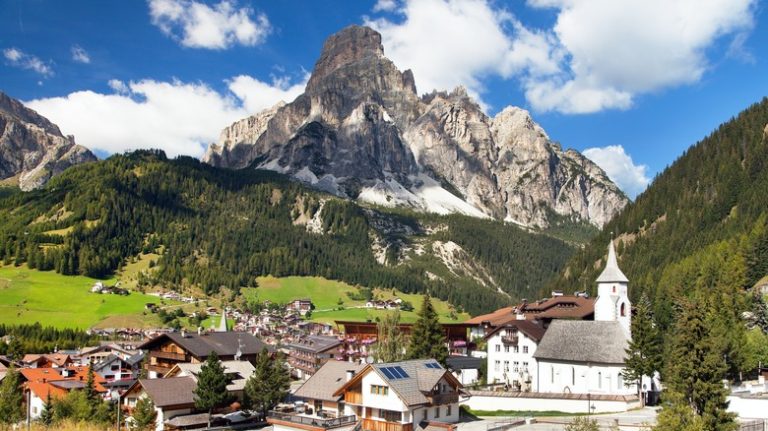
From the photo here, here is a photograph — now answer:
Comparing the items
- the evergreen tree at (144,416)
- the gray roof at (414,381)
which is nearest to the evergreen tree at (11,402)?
the evergreen tree at (144,416)

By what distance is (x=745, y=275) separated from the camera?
418ft

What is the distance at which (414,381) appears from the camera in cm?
6819

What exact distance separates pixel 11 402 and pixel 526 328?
6048 cm

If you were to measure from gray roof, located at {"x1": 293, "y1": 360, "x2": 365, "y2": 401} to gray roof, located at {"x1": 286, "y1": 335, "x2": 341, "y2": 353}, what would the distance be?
50.8m

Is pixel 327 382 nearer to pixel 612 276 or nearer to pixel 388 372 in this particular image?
pixel 388 372

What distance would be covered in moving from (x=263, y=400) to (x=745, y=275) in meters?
Result: 88.3

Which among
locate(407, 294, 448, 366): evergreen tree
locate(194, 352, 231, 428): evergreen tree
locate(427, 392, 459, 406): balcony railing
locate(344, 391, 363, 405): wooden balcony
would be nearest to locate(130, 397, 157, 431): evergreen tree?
locate(194, 352, 231, 428): evergreen tree

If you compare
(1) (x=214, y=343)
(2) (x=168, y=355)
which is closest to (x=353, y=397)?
(1) (x=214, y=343)

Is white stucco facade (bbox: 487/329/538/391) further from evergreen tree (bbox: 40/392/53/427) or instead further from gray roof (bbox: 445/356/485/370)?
evergreen tree (bbox: 40/392/53/427)

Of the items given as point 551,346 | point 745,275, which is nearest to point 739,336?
point 551,346

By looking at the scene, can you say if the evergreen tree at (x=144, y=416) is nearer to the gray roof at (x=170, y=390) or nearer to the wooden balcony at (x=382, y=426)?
the gray roof at (x=170, y=390)

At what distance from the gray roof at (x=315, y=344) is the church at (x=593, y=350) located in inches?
1962

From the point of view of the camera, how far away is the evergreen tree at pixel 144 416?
72.2 meters

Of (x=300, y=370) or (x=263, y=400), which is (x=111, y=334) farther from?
(x=263, y=400)
